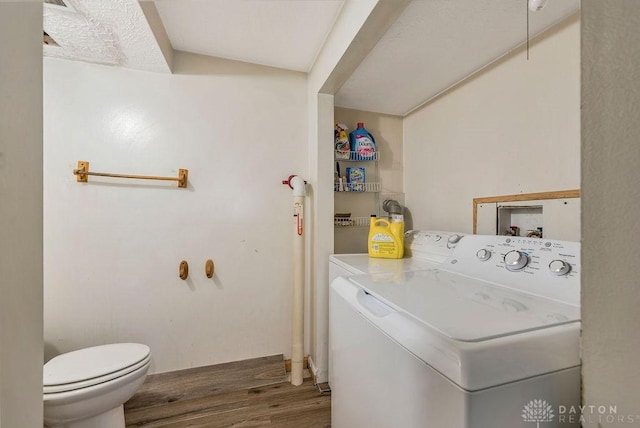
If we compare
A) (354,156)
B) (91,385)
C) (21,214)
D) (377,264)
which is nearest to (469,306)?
(377,264)

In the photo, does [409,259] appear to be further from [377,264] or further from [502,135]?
[502,135]

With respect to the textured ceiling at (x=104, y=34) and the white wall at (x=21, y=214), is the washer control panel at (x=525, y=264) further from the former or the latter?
the textured ceiling at (x=104, y=34)

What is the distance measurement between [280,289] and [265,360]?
19.6 inches

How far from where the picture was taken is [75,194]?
1.50 meters

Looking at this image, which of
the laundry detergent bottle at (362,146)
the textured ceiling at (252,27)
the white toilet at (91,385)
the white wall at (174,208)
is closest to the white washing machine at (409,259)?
the white wall at (174,208)

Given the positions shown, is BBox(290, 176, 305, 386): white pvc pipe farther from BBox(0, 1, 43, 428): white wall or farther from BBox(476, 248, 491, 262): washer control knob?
BBox(0, 1, 43, 428): white wall

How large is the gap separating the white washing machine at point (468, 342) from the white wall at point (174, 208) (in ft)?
3.07

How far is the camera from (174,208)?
1.66 m

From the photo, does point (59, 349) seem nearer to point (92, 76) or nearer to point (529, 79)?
point (92, 76)

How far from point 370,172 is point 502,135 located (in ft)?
2.99

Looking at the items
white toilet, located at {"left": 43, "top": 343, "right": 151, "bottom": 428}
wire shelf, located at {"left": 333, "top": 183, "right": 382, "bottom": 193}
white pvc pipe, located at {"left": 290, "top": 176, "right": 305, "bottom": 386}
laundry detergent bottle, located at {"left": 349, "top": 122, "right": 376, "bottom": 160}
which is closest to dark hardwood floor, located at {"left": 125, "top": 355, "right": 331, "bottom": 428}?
white pvc pipe, located at {"left": 290, "top": 176, "right": 305, "bottom": 386}

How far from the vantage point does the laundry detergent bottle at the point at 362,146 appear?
1.91 metres

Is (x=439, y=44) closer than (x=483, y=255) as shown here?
No

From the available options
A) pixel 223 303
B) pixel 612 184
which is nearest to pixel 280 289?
pixel 223 303
